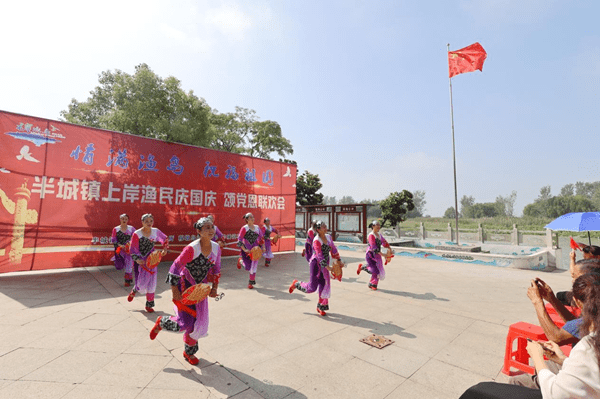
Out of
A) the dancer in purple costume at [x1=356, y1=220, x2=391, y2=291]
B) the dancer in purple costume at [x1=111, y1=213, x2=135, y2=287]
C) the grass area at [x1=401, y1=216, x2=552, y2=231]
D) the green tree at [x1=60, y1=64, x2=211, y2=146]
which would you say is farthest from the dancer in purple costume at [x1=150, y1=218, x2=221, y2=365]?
the grass area at [x1=401, y1=216, x2=552, y2=231]

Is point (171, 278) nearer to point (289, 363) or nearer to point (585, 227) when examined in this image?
point (289, 363)

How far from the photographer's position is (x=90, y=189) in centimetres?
884

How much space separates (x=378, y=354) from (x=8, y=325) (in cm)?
552

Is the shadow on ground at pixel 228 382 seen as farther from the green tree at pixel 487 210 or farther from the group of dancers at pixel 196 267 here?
the green tree at pixel 487 210

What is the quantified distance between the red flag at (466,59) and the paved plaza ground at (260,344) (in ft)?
40.4

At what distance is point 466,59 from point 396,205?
11.5 m

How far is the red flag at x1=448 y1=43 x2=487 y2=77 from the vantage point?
→ 14461 mm

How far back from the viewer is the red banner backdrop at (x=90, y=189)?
25.6 feet

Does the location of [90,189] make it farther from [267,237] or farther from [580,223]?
[580,223]

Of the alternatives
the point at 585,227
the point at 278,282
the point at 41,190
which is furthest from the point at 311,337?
the point at 41,190

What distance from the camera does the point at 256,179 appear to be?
12.9 m

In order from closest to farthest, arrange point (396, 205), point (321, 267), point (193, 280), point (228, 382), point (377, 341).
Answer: point (228, 382) → point (193, 280) → point (377, 341) → point (321, 267) → point (396, 205)

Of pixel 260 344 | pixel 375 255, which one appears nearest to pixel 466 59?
pixel 375 255

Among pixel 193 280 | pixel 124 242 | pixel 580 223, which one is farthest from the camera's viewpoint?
pixel 124 242
